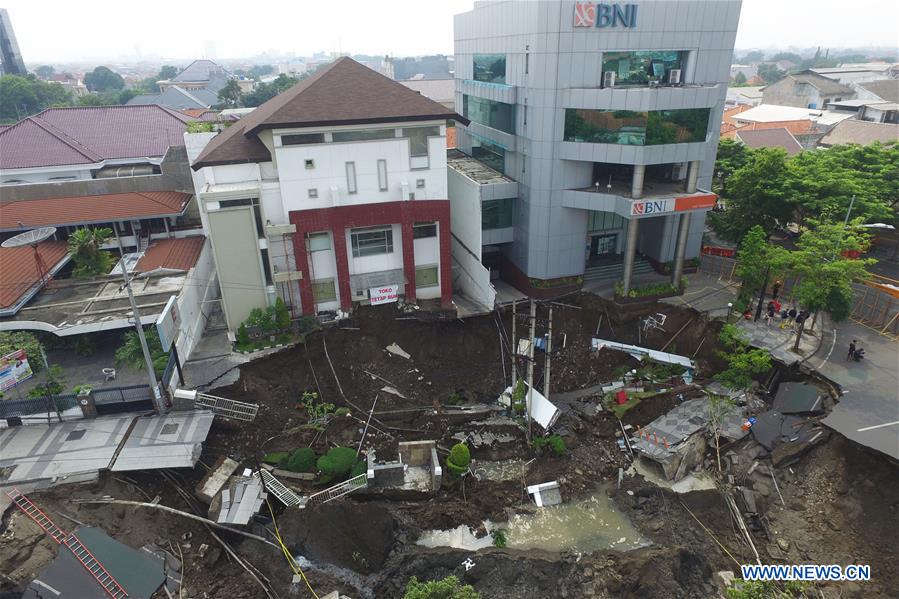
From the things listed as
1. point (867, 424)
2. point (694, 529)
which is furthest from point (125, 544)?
point (867, 424)

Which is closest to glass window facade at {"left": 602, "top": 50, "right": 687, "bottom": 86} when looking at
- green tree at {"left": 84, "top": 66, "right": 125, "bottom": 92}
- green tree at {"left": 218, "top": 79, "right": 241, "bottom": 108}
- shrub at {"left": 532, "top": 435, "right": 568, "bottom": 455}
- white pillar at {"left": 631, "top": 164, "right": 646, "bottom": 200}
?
white pillar at {"left": 631, "top": 164, "right": 646, "bottom": 200}

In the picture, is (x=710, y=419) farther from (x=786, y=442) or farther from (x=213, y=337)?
(x=213, y=337)

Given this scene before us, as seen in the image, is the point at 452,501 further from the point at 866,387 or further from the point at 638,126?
the point at 638,126

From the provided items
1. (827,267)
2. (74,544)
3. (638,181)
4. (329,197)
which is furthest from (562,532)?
(329,197)

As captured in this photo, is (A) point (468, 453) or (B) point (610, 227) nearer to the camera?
→ (A) point (468, 453)

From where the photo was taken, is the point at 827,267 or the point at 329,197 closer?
the point at 827,267

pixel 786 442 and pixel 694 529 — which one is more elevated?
pixel 786 442

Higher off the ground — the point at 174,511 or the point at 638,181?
the point at 638,181
